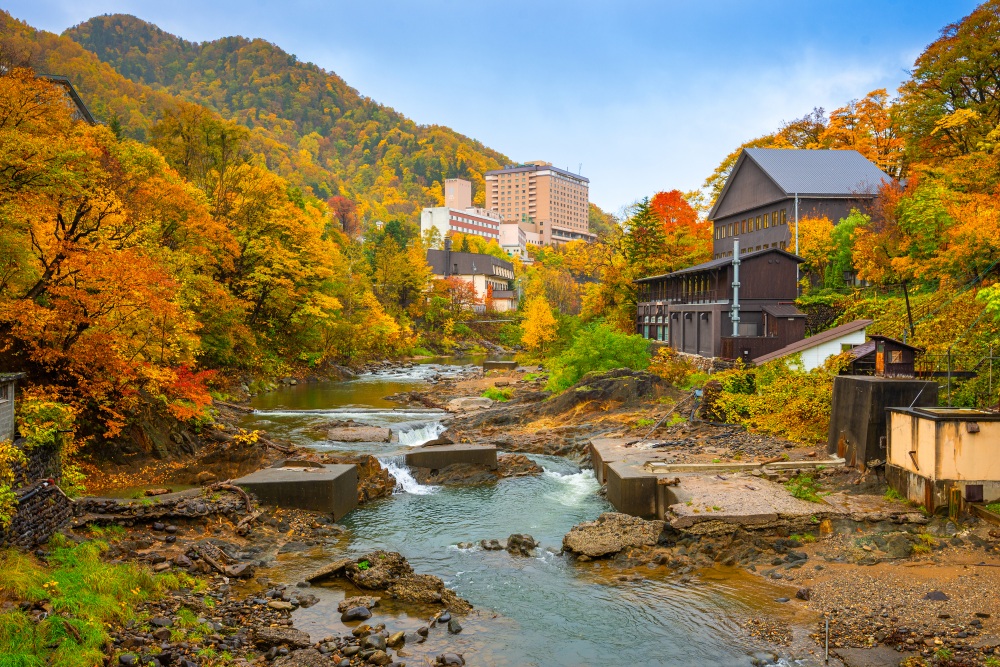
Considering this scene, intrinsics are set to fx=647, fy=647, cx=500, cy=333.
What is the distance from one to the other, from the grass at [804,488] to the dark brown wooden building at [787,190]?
28.0 metres

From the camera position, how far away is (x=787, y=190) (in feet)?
137

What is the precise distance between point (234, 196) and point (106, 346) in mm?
24992

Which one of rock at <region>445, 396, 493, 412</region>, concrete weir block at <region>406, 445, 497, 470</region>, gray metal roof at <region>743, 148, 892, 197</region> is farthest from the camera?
gray metal roof at <region>743, 148, 892, 197</region>

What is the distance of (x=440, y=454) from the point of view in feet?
67.9

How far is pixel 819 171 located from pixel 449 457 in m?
35.4

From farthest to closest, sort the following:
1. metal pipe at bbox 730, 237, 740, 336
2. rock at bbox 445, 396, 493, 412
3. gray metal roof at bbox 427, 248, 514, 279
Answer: gray metal roof at bbox 427, 248, 514, 279 < metal pipe at bbox 730, 237, 740, 336 < rock at bbox 445, 396, 493, 412

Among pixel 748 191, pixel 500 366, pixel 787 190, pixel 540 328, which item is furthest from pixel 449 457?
pixel 748 191

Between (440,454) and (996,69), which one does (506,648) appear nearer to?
(440,454)

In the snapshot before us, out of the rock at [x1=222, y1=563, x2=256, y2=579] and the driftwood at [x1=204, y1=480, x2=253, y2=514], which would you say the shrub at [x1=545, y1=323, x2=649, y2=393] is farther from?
the rock at [x1=222, y1=563, x2=256, y2=579]

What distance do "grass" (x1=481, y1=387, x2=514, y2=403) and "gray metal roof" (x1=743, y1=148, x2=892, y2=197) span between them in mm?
22262

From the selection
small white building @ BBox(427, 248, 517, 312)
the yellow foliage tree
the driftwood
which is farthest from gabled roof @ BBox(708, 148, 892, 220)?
small white building @ BBox(427, 248, 517, 312)

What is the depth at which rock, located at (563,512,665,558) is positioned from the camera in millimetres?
13719

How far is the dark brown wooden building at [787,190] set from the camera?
135ft

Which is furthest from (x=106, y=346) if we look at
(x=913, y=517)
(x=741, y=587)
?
(x=913, y=517)
